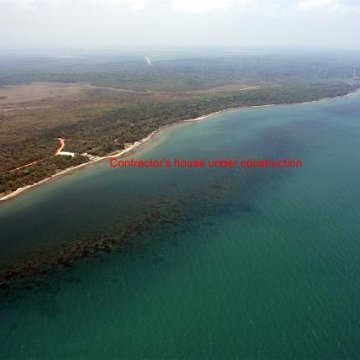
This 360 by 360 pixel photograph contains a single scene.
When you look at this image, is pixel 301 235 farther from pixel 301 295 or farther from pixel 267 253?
pixel 301 295

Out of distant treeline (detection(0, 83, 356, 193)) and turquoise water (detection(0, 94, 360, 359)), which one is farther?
distant treeline (detection(0, 83, 356, 193))

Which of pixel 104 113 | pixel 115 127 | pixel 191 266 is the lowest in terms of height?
pixel 104 113
